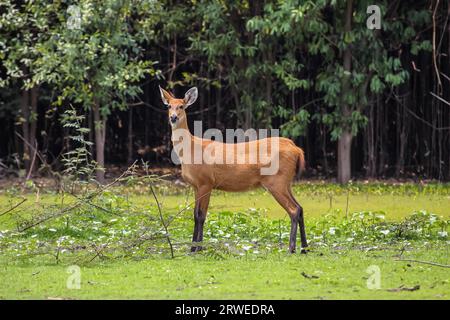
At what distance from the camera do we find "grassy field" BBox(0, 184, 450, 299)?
342 inches

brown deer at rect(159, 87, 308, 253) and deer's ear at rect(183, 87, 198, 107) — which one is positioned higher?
deer's ear at rect(183, 87, 198, 107)

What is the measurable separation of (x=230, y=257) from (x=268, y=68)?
1035cm

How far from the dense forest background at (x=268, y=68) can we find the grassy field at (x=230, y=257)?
4884 millimetres

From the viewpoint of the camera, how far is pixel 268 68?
809 inches

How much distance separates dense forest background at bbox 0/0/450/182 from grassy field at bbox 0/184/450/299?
4.88m

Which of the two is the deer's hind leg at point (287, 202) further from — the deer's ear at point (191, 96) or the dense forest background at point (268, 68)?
the dense forest background at point (268, 68)

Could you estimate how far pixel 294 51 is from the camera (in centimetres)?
2070

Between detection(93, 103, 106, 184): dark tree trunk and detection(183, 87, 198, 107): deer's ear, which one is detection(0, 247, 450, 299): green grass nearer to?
detection(183, 87, 198, 107): deer's ear

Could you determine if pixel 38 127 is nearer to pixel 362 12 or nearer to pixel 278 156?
pixel 362 12

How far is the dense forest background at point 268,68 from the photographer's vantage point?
1953 cm

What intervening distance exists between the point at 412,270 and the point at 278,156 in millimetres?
2527

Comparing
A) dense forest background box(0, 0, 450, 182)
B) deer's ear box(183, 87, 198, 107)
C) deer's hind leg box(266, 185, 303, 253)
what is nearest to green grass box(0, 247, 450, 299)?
deer's hind leg box(266, 185, 303, 253)

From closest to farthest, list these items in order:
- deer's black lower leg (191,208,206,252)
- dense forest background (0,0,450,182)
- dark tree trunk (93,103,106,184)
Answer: deer's black lower leg (191,208,206,252)
dense forest background (0,0,450,182)
dark tree trunk (93,103,106,184)

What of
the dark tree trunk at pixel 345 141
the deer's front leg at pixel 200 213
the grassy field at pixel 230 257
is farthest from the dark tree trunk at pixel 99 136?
the deer's front leg at pixel 200 213
